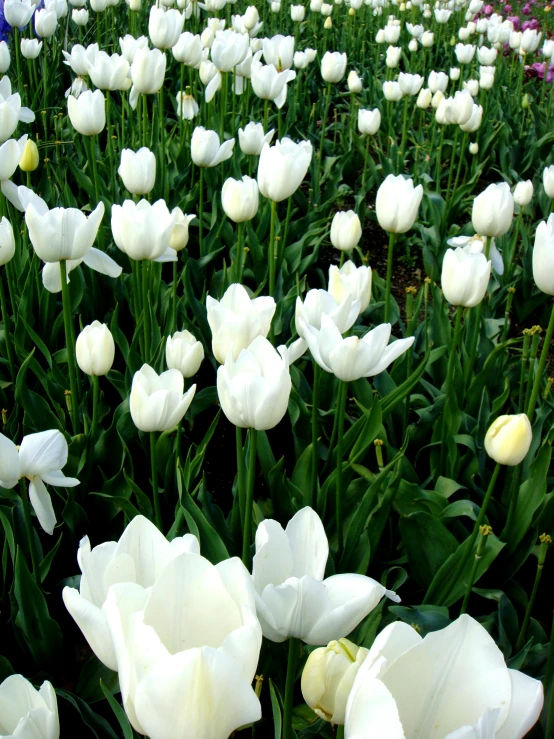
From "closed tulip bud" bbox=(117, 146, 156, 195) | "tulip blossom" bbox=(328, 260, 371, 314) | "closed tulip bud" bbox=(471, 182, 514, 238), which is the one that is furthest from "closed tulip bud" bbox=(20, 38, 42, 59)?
"tulip blossom" bbox=(328, 260, 371, 314)

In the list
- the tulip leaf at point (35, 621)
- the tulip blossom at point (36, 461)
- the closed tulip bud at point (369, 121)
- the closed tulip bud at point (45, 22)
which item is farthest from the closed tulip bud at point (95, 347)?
the closed tulip bud at point (45, 22)

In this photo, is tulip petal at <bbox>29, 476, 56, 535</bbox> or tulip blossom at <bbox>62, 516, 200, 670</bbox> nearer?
tulip blossom at <bbox>62, 516, 200, 670</bbox>

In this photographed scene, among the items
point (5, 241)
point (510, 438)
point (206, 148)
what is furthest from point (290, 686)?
point (206, 148)

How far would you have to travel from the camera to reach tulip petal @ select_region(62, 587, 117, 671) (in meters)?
0.74

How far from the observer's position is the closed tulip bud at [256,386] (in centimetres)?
112

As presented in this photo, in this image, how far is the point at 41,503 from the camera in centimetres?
142

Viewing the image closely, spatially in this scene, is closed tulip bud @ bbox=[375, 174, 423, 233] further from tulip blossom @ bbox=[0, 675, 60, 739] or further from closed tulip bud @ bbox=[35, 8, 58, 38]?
closed tulip bud @ bbox=[35, 8, 58, 38]

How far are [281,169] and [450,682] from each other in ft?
5.21

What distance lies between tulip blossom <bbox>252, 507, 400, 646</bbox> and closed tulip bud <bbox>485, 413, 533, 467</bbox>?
0.49m

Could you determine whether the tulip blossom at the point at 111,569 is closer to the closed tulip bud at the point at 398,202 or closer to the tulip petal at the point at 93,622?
the tulip petal at the point at 93,622

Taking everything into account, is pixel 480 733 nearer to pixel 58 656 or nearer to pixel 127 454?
pixel 58 656

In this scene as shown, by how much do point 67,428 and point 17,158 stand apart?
71cm

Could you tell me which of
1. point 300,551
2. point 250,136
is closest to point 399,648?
point 300,551

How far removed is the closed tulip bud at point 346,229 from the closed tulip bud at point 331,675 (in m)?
1.44
